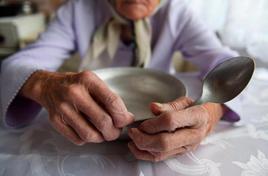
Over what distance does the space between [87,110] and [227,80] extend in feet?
0.70

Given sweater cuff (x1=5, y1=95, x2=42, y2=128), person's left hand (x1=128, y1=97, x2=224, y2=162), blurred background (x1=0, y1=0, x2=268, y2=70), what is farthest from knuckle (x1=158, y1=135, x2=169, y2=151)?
blurred background (x1=0, y1=0, x2=268, y2=70)

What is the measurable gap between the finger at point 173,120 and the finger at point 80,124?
0.06 meters

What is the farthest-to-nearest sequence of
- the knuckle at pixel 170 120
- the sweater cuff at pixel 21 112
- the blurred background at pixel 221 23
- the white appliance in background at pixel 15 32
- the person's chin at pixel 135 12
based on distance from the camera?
1. the white appliance in background at pixel 15 32
2. the blurred background at pixel 221 23
3. the person's chin at pixel 135 12
4. the sweater cuff at pixel 21 112
5. the knuckle at pixel 170 120

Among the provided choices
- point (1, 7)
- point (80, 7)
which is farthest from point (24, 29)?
point (80, 7)

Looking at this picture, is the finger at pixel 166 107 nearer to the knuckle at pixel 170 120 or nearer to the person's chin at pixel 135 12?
the knuckle at pixel 170 120

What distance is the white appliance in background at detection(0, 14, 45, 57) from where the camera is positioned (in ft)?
3.93

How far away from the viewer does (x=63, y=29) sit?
65cm

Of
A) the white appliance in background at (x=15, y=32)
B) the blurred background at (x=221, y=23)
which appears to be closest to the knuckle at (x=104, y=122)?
the blurred background at (x=221, y=23)

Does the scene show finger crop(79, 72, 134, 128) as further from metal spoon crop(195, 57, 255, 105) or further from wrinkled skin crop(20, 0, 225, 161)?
metal spoon crop(195, 57, 255, 105)

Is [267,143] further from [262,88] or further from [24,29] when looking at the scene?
[24,29]

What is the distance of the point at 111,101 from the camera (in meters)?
0.29

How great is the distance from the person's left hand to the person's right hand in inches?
1.1

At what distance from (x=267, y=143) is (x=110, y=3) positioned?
49cm

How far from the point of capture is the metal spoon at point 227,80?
34 cm
